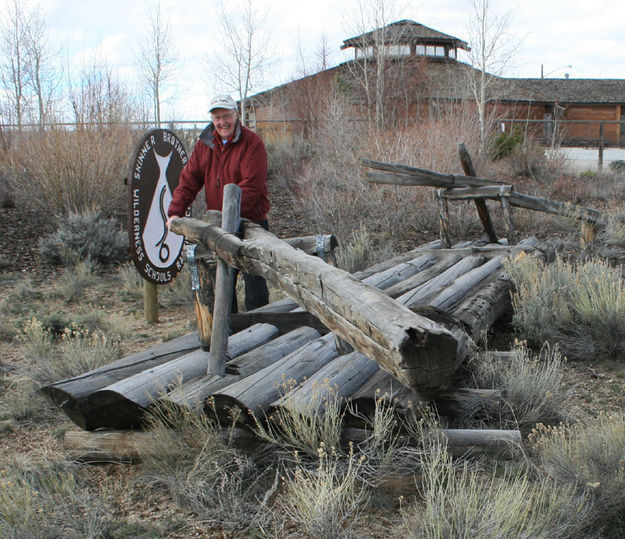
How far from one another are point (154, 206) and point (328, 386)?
11.6ft

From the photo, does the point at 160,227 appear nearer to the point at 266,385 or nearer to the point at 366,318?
the point at 266,385

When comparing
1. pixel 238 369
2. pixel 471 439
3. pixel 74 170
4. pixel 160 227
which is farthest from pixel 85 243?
pixel 471 439

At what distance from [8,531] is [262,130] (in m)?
22.1

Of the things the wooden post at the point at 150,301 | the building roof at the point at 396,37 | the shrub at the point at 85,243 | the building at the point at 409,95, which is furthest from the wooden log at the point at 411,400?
the building roof at the point at 396,37

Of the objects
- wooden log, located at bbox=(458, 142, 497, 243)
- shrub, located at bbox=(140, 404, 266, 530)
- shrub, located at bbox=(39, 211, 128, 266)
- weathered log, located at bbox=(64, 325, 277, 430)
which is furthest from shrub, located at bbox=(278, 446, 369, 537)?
shrub, located at bbox=(39, 211, 128, 266)

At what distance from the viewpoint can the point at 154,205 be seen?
20.4 ft

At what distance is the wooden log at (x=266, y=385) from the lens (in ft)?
11.1

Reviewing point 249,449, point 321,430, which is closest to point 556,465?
point 321,430

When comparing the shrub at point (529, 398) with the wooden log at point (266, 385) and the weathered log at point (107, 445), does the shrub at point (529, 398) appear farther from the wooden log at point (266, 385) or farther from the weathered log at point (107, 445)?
the weathered log at point (107, 445)

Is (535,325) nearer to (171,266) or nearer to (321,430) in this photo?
(321,430)

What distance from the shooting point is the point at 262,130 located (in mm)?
23828

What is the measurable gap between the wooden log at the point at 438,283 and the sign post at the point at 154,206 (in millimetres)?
2430

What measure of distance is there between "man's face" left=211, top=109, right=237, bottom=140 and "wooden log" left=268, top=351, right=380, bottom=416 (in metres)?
1.90

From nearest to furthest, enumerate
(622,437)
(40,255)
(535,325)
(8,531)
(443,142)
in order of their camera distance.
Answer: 1. (8,531)
2. (622,437)
3. (535,325)
4. (40,255)
5. (443,142)
